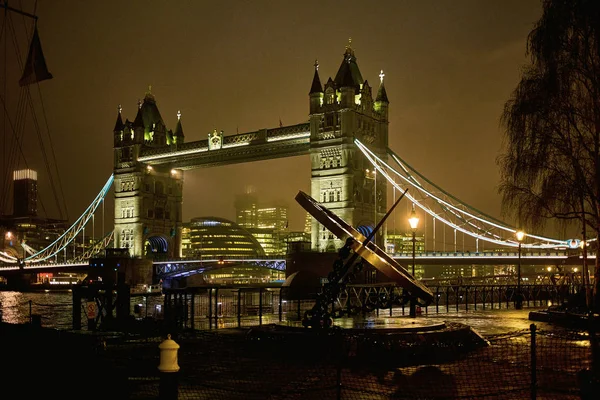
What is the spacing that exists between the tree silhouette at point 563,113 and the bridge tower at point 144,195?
7382 cm

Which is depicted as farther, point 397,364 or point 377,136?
point 377,136

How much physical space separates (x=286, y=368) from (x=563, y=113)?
12.2 m

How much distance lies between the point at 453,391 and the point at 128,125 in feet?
300

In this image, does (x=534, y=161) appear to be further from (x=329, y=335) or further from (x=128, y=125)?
(x=128, y=125)

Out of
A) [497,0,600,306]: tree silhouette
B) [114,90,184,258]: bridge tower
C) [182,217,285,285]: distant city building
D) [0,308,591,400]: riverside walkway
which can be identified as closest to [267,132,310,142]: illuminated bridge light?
[114,90,184,258]: bridge tower

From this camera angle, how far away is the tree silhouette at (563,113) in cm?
1989

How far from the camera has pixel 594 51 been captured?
789 inches

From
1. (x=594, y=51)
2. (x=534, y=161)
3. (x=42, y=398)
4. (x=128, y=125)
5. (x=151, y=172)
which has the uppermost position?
(x=128, y=125)

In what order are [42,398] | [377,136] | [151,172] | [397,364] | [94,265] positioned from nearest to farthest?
[42,398]
[397,364]
[377,136]
[94,265]
[151,172]

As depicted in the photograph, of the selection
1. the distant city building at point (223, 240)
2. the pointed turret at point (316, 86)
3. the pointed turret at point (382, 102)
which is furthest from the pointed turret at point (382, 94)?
the distant city building at point (223, 240)

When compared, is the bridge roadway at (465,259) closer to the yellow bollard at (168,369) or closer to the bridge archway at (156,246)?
the bridge archway at (156,246)

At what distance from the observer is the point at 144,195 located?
302 feet

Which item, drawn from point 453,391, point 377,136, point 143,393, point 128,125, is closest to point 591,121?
point 453,391

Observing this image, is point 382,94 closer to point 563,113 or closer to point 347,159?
point 347,159
